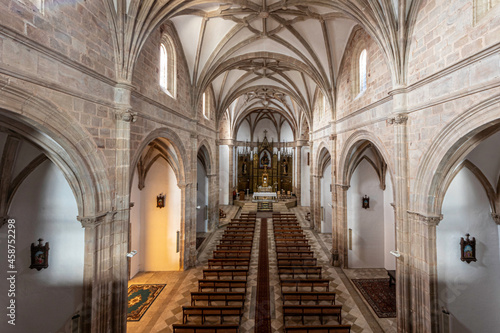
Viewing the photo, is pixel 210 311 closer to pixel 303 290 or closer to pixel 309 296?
pixel 309 296

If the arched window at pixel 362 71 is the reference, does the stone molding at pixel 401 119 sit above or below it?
Answer: below

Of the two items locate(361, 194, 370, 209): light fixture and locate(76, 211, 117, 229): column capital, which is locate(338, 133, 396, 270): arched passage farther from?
locate(76, 211, 117, 229): column capital

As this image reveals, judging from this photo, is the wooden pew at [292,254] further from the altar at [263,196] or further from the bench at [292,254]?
the altar at [263,196]

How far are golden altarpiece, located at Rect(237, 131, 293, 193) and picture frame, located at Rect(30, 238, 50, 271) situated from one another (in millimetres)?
26450

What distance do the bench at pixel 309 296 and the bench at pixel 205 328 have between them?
2.30m

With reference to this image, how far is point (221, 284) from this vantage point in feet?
31.2

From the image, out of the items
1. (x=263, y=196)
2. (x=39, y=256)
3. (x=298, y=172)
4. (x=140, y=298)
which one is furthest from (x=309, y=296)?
(x=298, y=172)

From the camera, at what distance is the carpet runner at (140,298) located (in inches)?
330

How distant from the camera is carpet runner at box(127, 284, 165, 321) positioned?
839 centimetres

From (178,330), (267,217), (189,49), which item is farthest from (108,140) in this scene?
(267,217)

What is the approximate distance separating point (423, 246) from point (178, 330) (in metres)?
6.87

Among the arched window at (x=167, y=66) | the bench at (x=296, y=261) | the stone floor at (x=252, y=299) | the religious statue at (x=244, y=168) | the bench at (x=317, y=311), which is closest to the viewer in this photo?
the bench at (x=317, y=311)

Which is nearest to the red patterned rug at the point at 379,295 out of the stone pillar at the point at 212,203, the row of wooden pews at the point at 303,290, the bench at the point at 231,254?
the row of wooden pews at the point at 303,290

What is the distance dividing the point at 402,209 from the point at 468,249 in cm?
191
